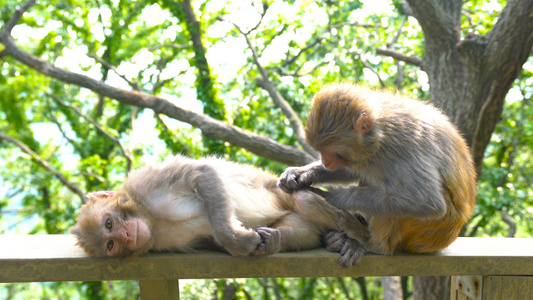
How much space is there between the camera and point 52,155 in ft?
34.8

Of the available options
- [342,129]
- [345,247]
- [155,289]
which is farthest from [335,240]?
[155,289]

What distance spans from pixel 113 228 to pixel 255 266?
71 centimetres

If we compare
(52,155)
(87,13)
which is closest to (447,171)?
(87,13)

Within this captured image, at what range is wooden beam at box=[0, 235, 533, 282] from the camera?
7.68 ft

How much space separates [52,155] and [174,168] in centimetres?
893

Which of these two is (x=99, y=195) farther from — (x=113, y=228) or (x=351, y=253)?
(x=351, y=253)

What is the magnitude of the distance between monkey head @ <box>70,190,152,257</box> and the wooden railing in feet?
0.20

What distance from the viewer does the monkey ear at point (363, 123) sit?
2.57 metres

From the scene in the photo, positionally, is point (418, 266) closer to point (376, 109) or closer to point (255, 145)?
point (376, 109)

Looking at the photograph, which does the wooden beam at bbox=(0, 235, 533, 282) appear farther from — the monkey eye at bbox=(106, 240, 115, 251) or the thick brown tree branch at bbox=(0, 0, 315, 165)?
the thick brown tree branch at bbox=(0, 0, 315, 165)

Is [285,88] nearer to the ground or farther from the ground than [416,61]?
nearer to the ground

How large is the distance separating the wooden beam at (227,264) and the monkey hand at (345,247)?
0.12 ft

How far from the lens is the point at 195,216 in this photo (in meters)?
2.60

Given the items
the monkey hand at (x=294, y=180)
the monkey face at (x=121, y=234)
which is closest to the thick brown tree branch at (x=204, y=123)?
the monkey hand at (x=294, y=180)
